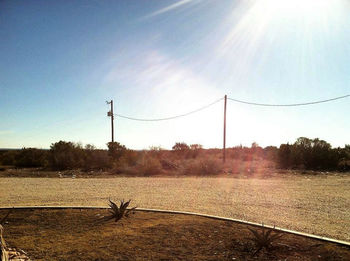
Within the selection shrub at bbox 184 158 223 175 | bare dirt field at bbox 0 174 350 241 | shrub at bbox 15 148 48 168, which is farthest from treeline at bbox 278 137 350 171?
shrub at bbox 15 148 48 168

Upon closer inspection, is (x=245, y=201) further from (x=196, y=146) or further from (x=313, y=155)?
(x=196, y=146)

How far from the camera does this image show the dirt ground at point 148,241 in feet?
12.2

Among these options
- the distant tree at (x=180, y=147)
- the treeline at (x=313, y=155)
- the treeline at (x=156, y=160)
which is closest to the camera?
the treeline at (x=156, y=160)

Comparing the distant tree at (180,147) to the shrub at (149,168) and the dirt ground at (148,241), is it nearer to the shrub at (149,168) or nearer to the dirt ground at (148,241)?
the shrub at (149,168)

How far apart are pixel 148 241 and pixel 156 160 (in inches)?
567

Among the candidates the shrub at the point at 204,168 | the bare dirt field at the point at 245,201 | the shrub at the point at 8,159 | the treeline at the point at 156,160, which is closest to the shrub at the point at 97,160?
the treeline at the point at 156,160

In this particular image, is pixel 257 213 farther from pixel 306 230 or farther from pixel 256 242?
pixel 256 242

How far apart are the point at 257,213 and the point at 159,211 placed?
2338mm

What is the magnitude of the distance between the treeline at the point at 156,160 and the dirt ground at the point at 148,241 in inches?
438

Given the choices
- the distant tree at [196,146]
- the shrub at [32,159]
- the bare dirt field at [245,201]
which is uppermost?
the distant tree at [196,146]

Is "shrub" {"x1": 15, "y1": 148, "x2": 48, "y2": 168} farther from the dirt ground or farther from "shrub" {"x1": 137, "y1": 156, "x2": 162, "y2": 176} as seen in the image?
the dirt ground

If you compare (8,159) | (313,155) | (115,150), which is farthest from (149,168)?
(8,159)

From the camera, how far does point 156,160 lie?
18.6 m

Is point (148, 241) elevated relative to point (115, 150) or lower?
lower
